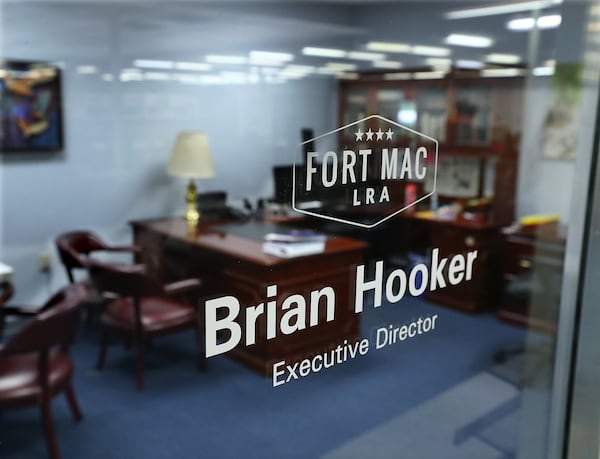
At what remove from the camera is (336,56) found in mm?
2035

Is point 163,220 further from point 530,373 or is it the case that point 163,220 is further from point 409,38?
point 530,373

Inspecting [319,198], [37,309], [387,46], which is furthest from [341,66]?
[319,198]

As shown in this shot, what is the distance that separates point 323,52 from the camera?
236cm

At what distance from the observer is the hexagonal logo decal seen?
60 cm

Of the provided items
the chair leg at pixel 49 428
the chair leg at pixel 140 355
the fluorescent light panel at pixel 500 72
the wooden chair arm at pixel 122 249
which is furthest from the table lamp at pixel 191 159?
the fluorescent light panel at pixel 500 72

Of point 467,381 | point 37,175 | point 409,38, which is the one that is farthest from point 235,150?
point 467,381

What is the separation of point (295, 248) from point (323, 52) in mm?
1548

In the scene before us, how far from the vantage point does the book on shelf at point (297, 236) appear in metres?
0.93

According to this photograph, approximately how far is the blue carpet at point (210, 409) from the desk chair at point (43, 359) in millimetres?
118

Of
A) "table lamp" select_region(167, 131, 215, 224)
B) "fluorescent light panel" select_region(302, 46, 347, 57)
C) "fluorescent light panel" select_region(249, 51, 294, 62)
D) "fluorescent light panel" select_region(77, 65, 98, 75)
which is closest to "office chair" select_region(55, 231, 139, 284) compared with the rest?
"table lamp" select_region(167, 131, 215, 224)

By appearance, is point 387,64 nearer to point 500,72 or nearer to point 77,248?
point 500,72

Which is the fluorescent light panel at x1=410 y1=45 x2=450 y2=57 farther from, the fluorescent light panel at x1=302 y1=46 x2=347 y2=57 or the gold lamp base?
the gold lamp base

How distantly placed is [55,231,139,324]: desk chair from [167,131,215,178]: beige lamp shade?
524mm

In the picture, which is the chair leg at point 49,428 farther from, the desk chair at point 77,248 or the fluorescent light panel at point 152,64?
the fluorescent light panel at point 152,64
